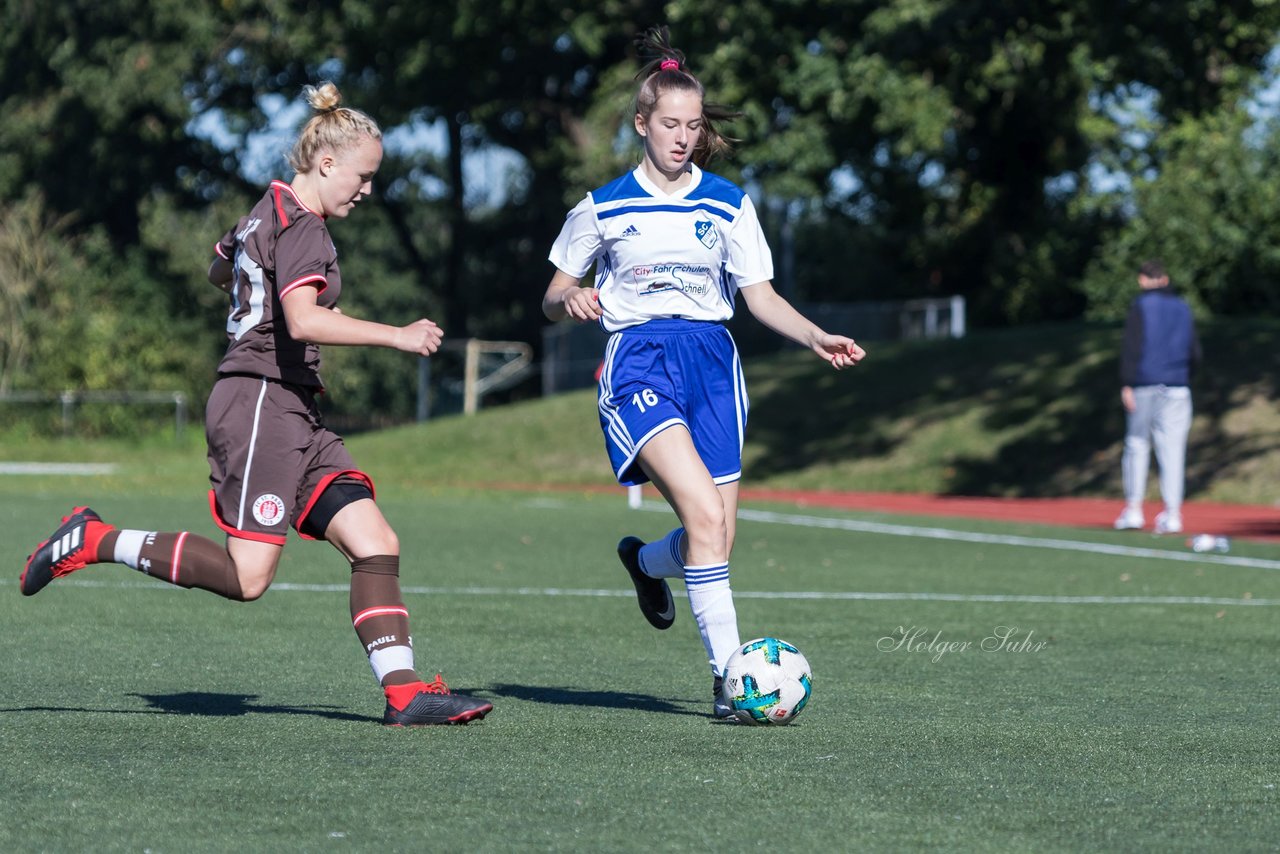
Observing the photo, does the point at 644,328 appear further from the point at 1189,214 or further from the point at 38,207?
the point at 38,207

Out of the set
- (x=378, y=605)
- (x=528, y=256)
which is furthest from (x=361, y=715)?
(x=528, y=256)

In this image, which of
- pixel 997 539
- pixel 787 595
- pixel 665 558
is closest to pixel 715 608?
pixel 665 558

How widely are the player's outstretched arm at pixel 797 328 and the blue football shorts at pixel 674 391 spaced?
194 mm

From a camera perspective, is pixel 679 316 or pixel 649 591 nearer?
pixel 679 316

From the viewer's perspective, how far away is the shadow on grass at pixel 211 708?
18.5 ft

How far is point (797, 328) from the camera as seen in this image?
5918 mm

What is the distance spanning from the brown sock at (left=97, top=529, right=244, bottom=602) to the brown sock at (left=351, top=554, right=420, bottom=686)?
1.25 feet

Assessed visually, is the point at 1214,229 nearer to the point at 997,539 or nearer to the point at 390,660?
the point at 997,539

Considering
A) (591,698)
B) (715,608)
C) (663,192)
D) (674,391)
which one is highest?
(663,192)

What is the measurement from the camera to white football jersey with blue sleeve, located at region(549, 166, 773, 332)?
5.85m

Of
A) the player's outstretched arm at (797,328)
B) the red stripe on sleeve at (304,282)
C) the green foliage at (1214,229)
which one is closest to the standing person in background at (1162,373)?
the player's outstretched arm at (797,328)

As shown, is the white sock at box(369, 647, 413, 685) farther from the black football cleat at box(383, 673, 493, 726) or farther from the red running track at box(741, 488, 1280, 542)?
the red running track at box(741, 488, 1280, 542)

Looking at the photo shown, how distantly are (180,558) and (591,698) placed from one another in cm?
150

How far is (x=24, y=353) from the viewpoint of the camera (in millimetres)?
35969
